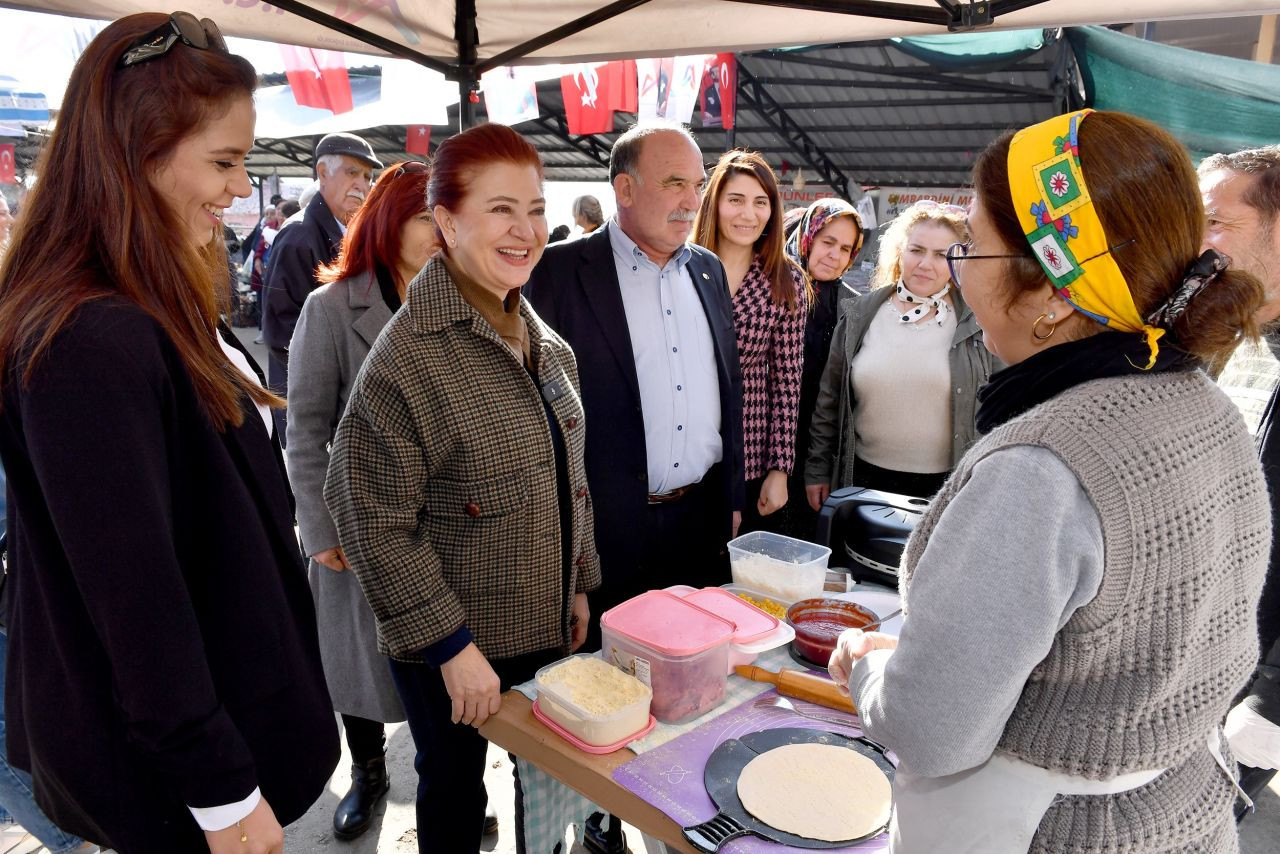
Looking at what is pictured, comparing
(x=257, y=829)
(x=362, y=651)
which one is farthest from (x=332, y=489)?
(x=362, y=651)

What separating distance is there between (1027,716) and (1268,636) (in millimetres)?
1400

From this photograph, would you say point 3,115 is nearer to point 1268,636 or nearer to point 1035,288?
point 1035,288

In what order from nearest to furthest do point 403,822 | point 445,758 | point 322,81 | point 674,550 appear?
point 445,758 < point 674,550 < point 403,822 < point 322,81

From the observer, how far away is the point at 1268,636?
1.85m

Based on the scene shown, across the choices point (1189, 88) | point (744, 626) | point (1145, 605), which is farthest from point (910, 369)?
point (1189, 88)

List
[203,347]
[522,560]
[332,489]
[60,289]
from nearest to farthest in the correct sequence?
[60,289] < [203,347] < [332,489] < [522,560]

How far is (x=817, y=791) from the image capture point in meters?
1.21

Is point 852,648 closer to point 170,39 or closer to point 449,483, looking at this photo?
point 449,483

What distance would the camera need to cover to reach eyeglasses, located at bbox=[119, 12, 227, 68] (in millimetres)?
1024

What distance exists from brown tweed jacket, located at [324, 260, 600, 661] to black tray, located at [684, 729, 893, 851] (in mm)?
574

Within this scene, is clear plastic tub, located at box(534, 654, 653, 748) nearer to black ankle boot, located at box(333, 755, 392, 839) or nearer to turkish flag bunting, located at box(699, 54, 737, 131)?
black ankle boot, located at box(333, 755, 392, 839)

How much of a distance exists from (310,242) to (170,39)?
2.43m

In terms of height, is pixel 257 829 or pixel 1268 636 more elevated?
pixel 257 829

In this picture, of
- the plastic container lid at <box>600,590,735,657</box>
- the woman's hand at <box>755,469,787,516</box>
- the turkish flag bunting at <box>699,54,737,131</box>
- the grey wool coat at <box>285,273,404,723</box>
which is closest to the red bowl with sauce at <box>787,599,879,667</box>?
the plastic container lid at <box>600,590,735,657</box>
